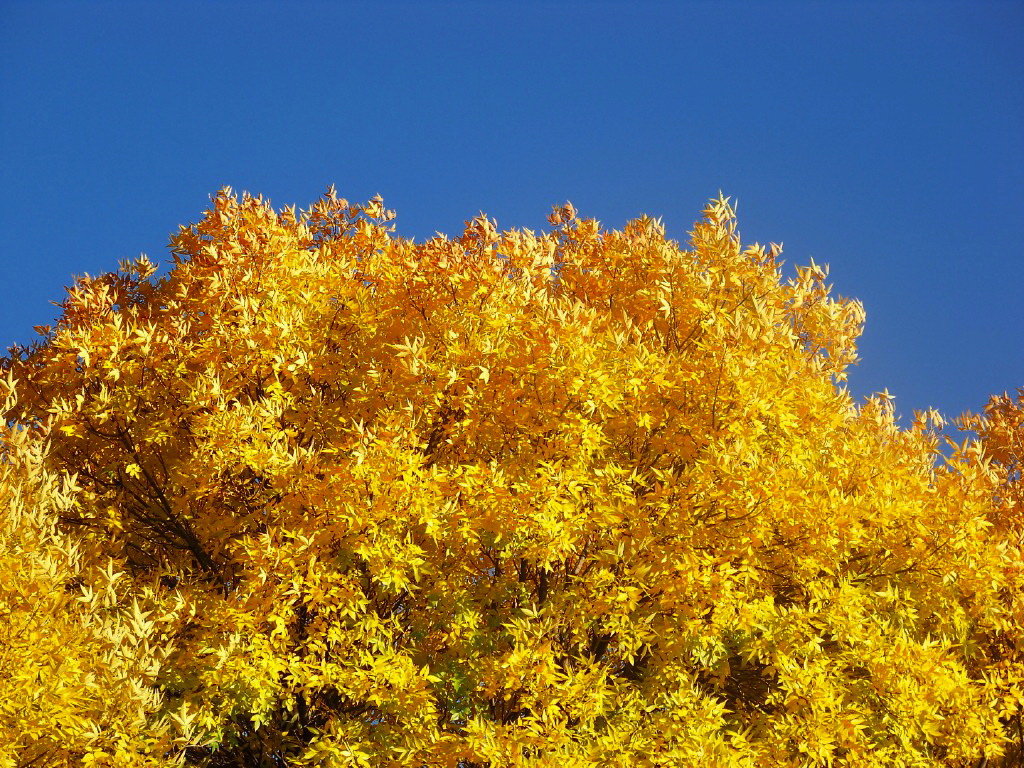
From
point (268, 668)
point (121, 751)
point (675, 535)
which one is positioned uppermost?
point (675, 535)

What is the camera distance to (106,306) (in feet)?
44.7

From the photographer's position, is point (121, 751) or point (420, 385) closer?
point (121, 751)

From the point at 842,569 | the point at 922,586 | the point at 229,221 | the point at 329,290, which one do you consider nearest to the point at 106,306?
the point at 229,221

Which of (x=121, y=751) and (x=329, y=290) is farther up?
(x=329, y=290)

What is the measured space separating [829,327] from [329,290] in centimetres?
971

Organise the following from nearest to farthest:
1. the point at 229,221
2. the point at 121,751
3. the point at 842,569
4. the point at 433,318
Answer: the point at 121,751
the point at 433,318
the point at 842,569
the point at 229,221

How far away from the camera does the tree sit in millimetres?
9805

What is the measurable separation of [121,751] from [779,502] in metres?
7.50

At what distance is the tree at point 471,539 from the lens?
9805mm

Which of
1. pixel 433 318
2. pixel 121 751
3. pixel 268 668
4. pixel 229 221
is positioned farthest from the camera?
pixel 229 221

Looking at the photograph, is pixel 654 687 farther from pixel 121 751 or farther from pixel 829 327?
pixel 829 327

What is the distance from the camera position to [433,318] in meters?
12.1

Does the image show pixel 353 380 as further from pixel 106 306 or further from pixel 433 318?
pixel 106 306

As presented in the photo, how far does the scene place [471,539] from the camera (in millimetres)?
10406
